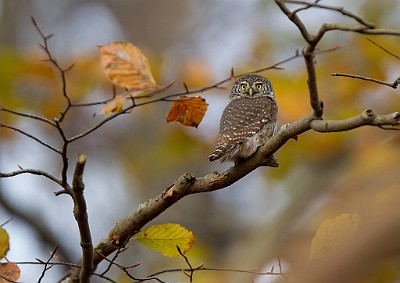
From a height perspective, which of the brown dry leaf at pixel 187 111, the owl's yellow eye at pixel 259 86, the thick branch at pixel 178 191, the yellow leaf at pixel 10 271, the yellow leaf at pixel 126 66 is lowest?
the yellow leaf at pixel 10 271

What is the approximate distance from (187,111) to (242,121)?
0.86 m

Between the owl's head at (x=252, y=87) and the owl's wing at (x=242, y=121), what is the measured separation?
0.32 metres

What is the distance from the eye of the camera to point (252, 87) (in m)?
4.89

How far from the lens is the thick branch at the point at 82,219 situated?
2.42 m

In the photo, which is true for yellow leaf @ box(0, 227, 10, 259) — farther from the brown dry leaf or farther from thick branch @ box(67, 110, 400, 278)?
the brown dry leaf

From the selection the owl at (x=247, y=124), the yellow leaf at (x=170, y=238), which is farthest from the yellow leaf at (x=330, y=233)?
the owl at (x=247, y=124)

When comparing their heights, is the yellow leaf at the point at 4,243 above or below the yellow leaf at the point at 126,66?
below

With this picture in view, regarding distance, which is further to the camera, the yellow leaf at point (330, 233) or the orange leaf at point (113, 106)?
the orange leaf at point (113, 106)

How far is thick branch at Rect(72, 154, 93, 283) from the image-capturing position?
2422mm

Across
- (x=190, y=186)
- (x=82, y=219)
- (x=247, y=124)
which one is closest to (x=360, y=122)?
(x=190, y=186)

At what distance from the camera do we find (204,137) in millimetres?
9727

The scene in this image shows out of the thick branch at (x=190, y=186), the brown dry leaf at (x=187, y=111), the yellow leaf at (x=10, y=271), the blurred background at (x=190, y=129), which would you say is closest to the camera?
the thick branch at (x=190, y=186)

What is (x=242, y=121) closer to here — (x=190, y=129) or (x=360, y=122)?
(x=360, y=122)

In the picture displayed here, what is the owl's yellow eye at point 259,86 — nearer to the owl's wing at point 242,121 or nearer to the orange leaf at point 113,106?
the owl's wing at point 242,121
